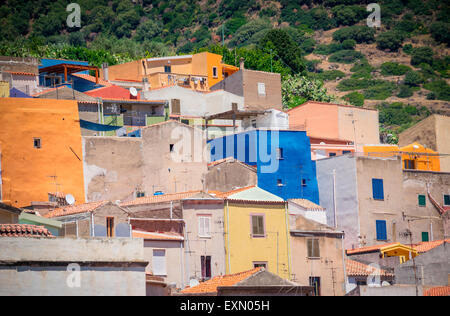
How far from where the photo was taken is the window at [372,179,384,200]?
51.2m

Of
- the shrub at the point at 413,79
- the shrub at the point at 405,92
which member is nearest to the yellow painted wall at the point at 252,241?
the shrub at the point at 405,92

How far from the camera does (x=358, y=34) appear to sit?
13188 centimetres

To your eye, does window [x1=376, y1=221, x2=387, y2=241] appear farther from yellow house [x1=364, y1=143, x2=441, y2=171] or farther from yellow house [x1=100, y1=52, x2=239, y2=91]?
yellow house [x1=100, y1=52, x2=239, y2=91]

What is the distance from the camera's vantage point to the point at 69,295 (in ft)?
92.9


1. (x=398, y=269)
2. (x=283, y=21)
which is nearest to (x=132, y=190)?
(x=398, y=269)

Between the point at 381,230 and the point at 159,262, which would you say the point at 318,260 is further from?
the point at 381,230

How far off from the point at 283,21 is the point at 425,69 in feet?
82.0

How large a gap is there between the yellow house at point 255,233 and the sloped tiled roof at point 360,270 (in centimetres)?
333

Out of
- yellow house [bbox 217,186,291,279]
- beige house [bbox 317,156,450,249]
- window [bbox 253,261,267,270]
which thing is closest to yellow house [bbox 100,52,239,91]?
beige house [bbox 317,156,450,249]

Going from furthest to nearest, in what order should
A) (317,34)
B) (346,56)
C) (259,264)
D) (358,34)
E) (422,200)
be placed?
1. (317,34)
2. (358,34)
3. (346,56)
4. (422,200)
5. (259,264)

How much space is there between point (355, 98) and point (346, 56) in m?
20.5

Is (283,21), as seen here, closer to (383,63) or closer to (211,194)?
(383,63)

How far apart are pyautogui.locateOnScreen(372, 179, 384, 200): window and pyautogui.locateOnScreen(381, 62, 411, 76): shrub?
72.9 meters

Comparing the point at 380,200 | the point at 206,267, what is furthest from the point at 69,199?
the point at 380,200
